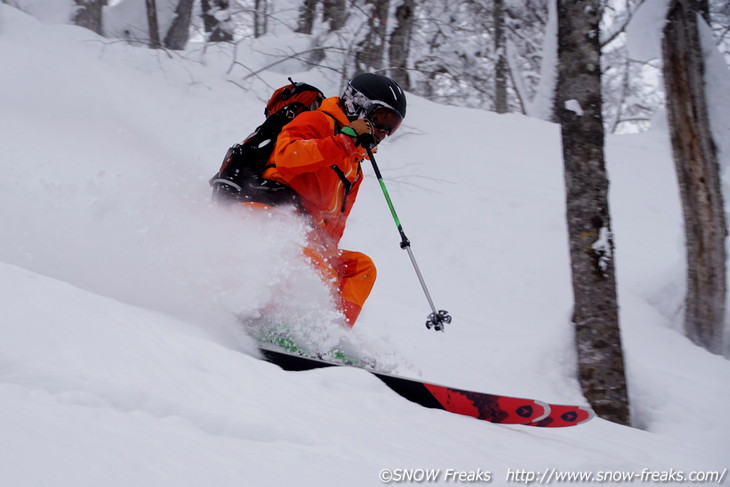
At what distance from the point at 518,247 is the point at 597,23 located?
387cm

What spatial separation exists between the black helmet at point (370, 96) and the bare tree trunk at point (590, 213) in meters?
1.54

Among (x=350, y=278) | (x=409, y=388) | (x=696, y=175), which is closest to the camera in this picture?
(x=409, y=388)

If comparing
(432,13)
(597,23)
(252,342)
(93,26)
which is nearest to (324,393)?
(252,342)

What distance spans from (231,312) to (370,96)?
164cm

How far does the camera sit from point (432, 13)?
1448cm

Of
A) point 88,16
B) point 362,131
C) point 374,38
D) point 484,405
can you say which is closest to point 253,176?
point 362,131

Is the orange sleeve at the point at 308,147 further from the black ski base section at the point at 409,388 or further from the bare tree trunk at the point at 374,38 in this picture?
the bare tree trunk at the point at 374,38

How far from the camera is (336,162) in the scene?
352 centimetres

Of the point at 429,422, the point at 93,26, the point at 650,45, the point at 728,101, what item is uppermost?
the point at 93,26

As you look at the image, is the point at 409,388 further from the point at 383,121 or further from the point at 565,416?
the point at 383,121

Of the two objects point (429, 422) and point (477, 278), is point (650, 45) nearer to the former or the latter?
point (477, 278)

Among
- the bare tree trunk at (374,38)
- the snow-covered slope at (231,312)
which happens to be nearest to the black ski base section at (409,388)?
the snow-covered slope at (231,312)

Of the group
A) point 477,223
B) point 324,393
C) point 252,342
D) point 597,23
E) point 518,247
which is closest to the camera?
point 324,393

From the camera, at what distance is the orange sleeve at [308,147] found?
3372 millimetres
